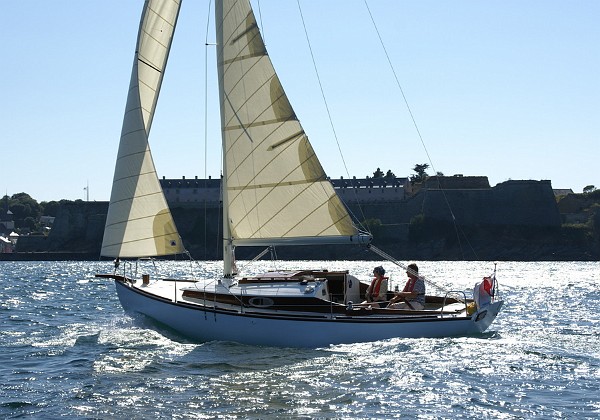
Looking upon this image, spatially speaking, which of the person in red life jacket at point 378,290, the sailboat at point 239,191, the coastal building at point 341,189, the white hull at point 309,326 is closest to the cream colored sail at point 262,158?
the sailboat at point 239,191

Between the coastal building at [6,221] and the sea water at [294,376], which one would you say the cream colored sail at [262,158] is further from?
the coastal building at [6,221]

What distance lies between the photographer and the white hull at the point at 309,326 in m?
18.0

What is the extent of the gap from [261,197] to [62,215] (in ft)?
327

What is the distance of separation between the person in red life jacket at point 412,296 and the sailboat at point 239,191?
1.57 ft

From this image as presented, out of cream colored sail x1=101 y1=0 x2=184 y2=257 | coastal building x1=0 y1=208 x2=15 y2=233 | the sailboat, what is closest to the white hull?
the sailboat

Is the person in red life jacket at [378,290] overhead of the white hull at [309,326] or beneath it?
overhead

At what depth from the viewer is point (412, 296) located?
19.5 m

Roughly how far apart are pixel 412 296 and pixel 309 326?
267 centimetres

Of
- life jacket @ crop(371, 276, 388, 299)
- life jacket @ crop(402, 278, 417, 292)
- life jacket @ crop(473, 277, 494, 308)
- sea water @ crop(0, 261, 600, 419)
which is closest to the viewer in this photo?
sea water @ crop(0, 261, 600, 419)

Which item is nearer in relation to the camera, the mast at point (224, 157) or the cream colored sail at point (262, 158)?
the cream colored sail at point (262, 158)

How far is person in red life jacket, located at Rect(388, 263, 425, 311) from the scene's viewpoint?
19469mm

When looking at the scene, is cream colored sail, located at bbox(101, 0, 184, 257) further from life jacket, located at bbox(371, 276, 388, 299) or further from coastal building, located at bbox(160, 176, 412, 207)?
coastal building, located at bbox(160, 176, 412, 207)

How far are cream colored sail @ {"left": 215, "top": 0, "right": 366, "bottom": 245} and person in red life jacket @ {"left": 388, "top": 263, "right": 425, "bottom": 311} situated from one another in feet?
4.99

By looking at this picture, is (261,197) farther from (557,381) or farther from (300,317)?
(557,381)
